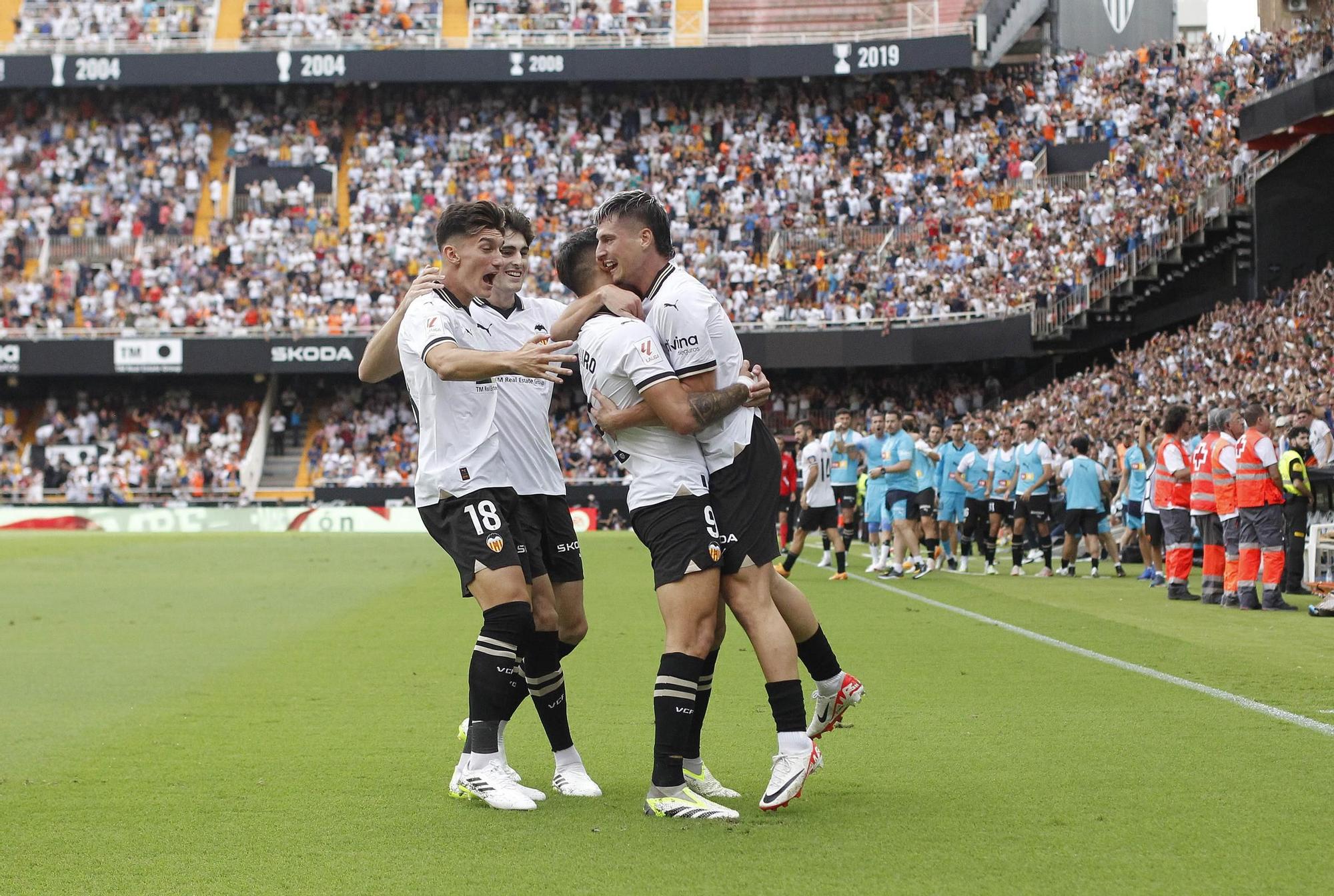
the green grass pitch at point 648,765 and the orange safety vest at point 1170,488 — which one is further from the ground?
the orange safety vest at point 1170,488

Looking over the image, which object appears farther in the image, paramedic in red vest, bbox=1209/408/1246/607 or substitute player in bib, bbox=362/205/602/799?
paramedic in red vest, bbox=1209/408/1246/607

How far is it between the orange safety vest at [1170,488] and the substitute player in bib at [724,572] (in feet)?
37.9

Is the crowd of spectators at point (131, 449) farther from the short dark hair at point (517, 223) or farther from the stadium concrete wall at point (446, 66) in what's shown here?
the short dark hair at point (517, 223)

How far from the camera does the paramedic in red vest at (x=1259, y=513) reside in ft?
46.8

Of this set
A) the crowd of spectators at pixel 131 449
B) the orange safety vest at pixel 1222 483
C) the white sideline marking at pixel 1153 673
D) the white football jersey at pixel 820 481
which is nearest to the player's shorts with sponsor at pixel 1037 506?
the white football jersey at pixel 820 481

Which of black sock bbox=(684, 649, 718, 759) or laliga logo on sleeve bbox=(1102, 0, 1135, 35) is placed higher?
laliga logo on sleeve bbox=(1102, 0, 1135, 35)

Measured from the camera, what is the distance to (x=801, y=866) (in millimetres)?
4758

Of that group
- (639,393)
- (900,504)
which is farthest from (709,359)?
(900,504)

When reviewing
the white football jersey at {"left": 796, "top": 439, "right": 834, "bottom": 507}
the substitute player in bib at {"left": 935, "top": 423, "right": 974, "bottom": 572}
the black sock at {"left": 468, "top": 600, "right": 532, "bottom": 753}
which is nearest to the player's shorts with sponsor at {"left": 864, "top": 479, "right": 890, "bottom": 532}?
the substitute player in bib at {"left": 935, "top": 423, "right": 974, "bottom": 572}

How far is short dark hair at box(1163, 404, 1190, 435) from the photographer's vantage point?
16422 millimetres

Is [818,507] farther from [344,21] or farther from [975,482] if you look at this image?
[344,21]

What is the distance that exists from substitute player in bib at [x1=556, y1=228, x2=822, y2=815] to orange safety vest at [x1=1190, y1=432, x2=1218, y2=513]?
1090 cm

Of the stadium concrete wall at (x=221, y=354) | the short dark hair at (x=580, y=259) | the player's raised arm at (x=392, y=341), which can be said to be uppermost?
the stadium concrete wall at (x=221, y=354)

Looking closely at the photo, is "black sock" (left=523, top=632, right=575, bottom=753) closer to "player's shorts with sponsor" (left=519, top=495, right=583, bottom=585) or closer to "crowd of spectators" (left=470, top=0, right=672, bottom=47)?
"player's shorts with sponsor" (left=519, top=495, right=583, bottom=585)
